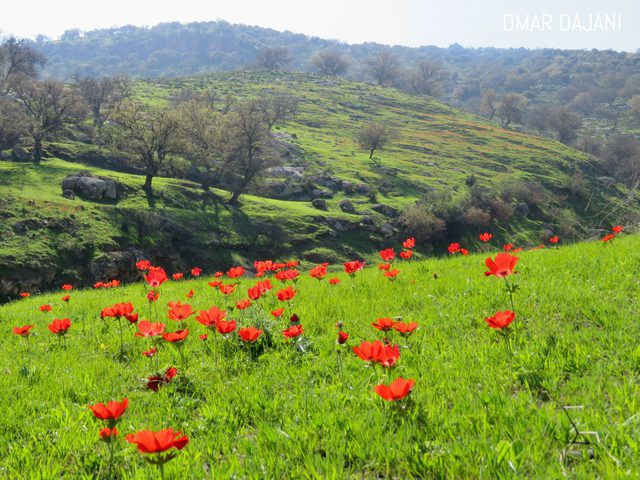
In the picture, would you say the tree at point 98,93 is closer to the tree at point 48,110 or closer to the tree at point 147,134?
the tree at point 48,110

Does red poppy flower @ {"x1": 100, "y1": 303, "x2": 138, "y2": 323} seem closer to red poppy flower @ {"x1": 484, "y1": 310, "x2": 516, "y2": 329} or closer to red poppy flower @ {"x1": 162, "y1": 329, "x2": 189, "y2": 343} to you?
red poppy flower @ {"x1": 162, "y1": 329, "x2": 189, "y2": 343}

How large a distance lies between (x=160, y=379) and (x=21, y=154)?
4716 cm

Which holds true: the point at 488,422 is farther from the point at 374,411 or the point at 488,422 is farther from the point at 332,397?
the point at 332,397

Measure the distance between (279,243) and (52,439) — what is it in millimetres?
33885

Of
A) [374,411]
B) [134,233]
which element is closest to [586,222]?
[134,233]

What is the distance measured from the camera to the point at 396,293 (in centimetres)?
617

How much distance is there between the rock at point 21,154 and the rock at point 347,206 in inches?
1265

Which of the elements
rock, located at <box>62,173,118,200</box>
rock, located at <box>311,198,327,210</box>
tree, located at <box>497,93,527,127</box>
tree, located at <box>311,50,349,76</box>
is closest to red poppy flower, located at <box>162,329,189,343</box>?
rock, located at <box>62,173,118,200</box>

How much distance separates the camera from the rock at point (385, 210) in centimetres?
4586

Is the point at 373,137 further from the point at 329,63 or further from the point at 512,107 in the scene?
the point at 329,63

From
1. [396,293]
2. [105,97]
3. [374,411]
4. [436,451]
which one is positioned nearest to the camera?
[436,451]

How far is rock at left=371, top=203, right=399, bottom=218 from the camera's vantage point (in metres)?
45.9

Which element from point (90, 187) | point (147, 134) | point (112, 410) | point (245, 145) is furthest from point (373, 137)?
point (112, 410)

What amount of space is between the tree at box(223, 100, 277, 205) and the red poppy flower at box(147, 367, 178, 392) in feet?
128
